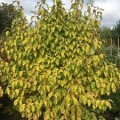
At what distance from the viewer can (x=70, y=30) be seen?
17.7 feet

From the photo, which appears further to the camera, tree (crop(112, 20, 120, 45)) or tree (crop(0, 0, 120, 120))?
tree (crop(112, 20, 120, 45))

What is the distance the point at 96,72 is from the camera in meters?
5.27

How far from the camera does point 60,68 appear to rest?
17.4 ft

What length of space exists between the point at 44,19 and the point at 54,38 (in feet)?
1.03

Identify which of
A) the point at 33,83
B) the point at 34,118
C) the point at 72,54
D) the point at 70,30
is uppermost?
the point at 70,30

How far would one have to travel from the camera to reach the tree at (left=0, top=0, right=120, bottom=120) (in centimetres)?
514

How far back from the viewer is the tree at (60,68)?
16.9 ft

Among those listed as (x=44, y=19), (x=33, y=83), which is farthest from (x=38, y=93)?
(x=44, y=19)

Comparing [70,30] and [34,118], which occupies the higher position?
[70,30]

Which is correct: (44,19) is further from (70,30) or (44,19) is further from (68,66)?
(68,66)

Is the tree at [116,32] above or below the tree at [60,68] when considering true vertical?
above

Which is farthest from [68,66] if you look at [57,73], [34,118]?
[34,118]

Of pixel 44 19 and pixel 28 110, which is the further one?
pixel 44 19

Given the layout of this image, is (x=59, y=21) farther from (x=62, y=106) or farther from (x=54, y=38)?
(x=62, y=106)
